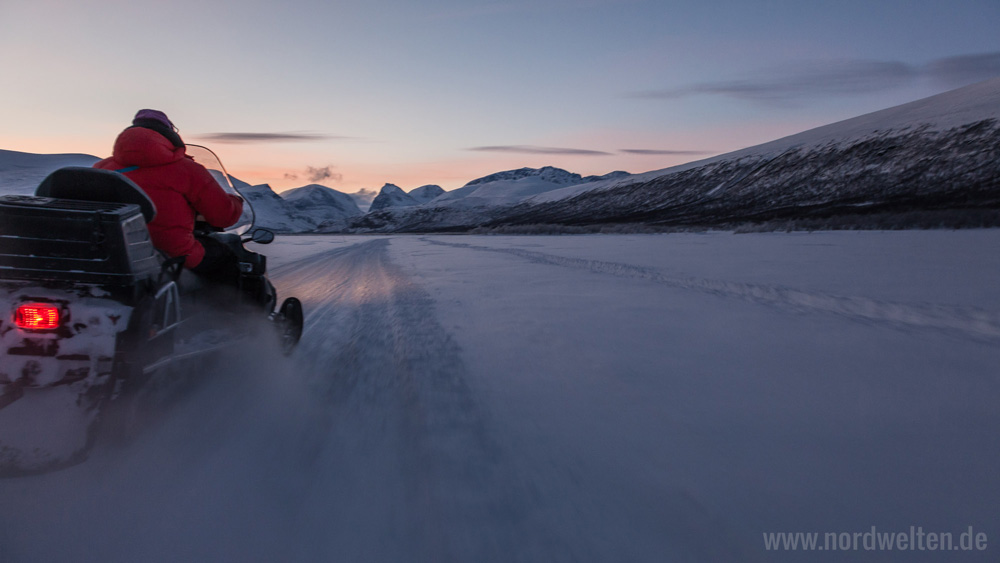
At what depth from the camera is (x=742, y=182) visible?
86750mm

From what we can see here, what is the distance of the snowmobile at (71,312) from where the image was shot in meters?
2.09

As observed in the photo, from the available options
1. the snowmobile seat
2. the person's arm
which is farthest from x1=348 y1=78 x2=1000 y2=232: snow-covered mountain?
the snowmobile seat

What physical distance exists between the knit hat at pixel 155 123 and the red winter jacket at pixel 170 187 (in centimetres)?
4

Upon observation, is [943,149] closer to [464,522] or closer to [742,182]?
[742,182]

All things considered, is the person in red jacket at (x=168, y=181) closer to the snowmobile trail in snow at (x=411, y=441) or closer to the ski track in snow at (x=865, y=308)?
the snowmobile trail in snow at (x=411, y=441)

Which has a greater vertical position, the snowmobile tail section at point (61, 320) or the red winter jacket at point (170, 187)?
the red winter jacket at point (170, 187)

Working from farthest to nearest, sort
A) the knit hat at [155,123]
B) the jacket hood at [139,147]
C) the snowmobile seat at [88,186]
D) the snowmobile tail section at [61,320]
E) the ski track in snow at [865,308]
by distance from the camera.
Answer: the ski track in snow at [865,308] → the knit hat at [155,123] → the jacket hood at [139,147] → the snowmobile seat at [88,186] → the snowmobile tail section at [61,320]

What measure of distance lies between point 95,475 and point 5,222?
114 centimetres

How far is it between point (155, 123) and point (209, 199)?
524 millimetres

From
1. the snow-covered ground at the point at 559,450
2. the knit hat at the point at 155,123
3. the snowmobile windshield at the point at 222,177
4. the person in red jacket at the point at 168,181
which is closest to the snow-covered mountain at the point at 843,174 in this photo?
the snow-covered ground at the point at 559,450

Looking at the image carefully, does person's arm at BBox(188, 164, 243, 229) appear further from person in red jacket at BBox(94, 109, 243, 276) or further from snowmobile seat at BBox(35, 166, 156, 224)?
snowmobile seat at BBox(35, 166, 156, 224)

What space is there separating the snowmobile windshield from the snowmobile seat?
4.80 feet

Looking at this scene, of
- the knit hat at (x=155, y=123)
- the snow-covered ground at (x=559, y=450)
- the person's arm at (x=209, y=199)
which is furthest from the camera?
the person's arm at (x=209, y=199)

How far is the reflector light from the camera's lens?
83.7 inches
